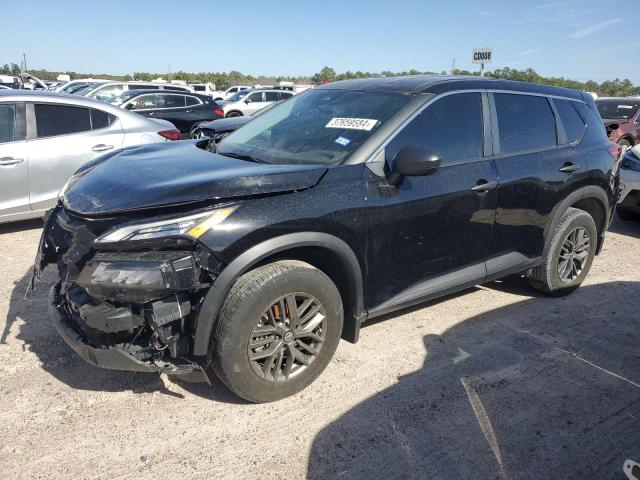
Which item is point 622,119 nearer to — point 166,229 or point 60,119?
point 60,119

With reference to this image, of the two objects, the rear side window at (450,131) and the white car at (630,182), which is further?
the white car at (630,182)

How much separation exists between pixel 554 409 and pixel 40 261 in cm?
318

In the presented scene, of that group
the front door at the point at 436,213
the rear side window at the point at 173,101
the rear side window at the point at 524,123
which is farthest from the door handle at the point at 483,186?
the rear side window at the point at 173,101

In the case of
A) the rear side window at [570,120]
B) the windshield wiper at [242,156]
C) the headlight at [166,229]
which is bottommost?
the headlight at [166,229]

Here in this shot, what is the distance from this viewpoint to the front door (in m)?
3.13

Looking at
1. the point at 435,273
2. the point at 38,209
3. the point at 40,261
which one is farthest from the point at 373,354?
the point at 38,209

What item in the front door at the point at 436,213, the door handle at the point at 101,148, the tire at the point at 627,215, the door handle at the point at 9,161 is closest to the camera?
the front door at the point at 436,213

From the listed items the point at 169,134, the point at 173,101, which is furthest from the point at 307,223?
the point at 173,101

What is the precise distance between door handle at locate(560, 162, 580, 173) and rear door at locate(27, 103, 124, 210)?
4.85 m

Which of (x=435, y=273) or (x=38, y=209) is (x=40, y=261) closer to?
(x=435, y=273)

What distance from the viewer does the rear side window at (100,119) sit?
19.8 ft

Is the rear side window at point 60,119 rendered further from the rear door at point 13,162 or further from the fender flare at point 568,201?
the fender flare at point 568,201

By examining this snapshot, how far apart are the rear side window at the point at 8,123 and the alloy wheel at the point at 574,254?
5.64 m

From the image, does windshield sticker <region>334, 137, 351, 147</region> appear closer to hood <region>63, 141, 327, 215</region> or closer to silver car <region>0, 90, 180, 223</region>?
hood <region>63, 141, 327, 215</region>
